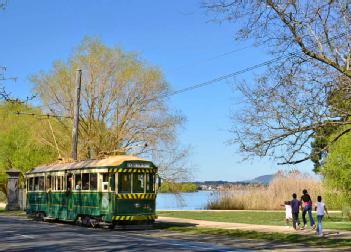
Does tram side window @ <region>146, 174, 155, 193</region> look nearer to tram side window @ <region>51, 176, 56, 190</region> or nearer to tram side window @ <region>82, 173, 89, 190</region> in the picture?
tram side window @ <region>82, 173, 89, 190</region>

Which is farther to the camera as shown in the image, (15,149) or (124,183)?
(15,149)

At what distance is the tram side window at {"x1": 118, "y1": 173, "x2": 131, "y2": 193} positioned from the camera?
25.8 meters

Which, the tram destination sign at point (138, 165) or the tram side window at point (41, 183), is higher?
the tram destination sign at point (138, 165)

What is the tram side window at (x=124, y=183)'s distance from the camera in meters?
25.8

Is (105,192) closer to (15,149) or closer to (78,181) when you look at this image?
(78,181)

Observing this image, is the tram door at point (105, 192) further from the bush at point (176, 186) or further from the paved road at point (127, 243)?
the bush at point (176, 186)

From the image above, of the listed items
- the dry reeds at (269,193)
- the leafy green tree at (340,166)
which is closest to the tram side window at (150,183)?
the leafy green tree at (340,166)

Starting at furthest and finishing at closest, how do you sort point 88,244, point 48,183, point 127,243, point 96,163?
point 48,183 → point 96,163 → point 127,243 → point 88,244

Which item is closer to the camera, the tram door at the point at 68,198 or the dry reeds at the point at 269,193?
the tram door at the point at 68,198

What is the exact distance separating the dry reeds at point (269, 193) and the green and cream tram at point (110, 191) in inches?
647

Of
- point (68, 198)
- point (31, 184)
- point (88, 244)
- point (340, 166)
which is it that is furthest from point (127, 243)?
point (31, 184)

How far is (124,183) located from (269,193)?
61.1ft

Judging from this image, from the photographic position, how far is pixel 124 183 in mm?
26016

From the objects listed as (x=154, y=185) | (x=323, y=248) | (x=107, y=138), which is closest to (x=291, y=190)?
(x=107, y=138)
